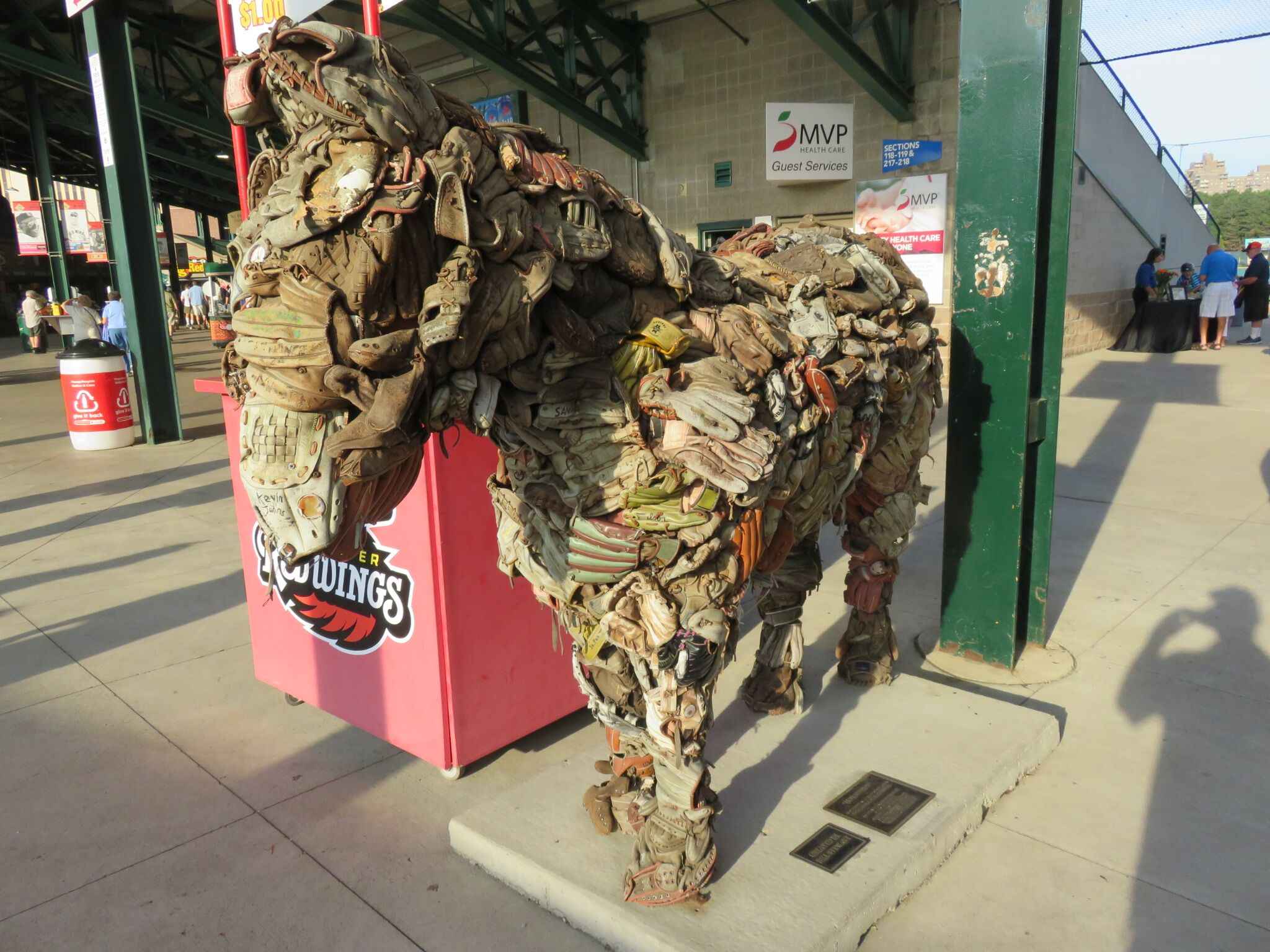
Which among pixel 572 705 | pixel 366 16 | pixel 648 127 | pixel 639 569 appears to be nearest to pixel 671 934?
pixel 639 569

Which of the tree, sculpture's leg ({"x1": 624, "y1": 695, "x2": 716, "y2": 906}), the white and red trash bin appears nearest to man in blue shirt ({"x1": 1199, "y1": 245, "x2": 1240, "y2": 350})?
the white and red trash bin

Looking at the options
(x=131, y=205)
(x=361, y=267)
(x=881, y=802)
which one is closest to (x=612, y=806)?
(x=881, y=802)

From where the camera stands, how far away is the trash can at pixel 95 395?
10.6 metres

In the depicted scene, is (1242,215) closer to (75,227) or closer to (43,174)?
(75,227)

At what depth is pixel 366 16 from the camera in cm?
511

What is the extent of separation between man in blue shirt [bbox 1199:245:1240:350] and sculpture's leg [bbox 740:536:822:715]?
14.4m

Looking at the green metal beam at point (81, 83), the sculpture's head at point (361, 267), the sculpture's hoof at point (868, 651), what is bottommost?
the sculpture's hoof at point (868, 651)

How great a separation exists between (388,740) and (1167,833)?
9.87ft

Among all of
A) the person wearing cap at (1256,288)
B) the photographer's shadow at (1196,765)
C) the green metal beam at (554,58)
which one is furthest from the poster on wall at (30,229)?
the person wearing cap at (1256,288)

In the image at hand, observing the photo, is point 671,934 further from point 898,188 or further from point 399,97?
point 898,188

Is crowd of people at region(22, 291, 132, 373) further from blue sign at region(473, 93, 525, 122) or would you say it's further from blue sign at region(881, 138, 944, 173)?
blue sign at region(881, 138, 944, 173)

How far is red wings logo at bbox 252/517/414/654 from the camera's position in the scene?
11.8 ft

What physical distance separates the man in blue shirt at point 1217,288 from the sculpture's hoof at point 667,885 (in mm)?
15767

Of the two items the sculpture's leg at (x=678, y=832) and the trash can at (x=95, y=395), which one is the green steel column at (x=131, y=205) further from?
the sculpture's leg at (x=678, y=832)
